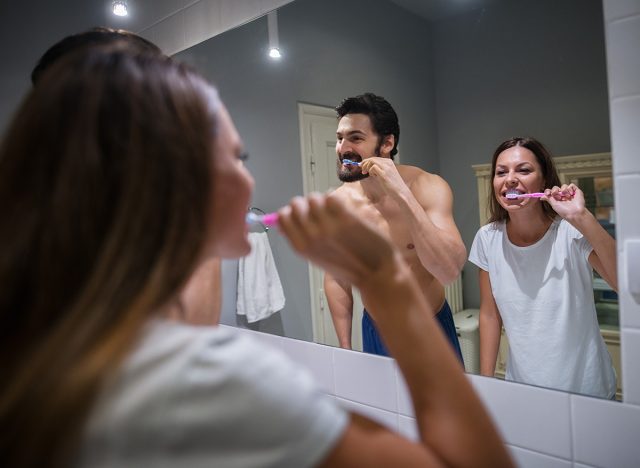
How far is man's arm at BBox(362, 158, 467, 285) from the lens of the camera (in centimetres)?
88

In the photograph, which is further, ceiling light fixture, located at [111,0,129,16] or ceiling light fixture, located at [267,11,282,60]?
ceiling light fixture, located at [111,0,129,16]

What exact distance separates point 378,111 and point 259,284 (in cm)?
65

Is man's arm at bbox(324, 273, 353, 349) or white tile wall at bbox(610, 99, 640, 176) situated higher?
white tile wall at bbox(610, 99, 640, 176)

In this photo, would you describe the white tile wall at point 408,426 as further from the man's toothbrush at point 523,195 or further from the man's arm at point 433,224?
the man's toothbrush at point 523,195

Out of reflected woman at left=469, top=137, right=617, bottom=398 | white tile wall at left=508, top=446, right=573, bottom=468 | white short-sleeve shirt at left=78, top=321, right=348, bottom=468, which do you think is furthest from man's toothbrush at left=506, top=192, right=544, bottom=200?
white short-sleeve shirt at left=78, top=321, right=348, bottom=468

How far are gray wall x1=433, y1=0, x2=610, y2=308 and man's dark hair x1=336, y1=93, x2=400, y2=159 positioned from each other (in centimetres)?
10

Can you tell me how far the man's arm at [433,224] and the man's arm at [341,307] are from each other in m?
0.25

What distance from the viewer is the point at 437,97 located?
90cm

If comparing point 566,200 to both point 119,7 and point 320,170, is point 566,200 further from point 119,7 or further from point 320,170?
point 119,7

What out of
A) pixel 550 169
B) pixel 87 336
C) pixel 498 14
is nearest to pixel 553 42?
pixel 498 14

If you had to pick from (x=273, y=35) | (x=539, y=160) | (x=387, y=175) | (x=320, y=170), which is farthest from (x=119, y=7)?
(x=539, y=160)

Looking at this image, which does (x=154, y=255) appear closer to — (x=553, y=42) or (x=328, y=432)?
(x=328, y=432)

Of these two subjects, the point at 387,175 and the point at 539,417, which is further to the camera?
the point at 387,175

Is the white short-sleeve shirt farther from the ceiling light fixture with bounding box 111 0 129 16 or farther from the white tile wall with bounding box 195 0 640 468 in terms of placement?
the ceiling light fixture with bounding box 111 0 129 16
